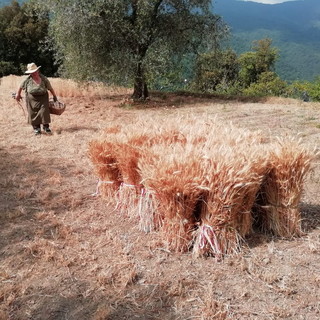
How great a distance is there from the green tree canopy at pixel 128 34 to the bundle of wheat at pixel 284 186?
309 inches

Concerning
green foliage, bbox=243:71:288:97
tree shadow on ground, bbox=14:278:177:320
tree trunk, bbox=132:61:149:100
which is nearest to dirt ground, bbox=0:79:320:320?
tree shadow on ground, bbox=14:278:177:320

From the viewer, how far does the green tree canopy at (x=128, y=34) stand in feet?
33.0

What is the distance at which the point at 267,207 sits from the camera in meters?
3.12

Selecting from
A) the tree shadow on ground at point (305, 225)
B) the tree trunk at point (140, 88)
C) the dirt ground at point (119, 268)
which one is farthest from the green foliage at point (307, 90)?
the dirt ground at point (119, 268)

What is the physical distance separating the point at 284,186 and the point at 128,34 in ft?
27.8

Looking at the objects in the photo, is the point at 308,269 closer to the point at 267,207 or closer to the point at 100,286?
the point at 267,207

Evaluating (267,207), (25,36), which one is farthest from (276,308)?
(25,36)

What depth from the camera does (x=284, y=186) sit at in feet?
10.0

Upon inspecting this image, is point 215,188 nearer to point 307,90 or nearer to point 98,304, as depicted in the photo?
point 98,304

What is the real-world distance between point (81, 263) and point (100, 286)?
1.12ft

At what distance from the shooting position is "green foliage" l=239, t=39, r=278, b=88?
39.7 meters

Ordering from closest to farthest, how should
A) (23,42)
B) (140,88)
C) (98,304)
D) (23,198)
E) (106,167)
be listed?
(98,304), (106,167), (23,198), (140,88), (23,42)

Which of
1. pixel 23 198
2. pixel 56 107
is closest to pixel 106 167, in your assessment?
pixel 23 198

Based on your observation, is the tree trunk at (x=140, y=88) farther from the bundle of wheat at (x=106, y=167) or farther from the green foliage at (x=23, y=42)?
the green foliage at (x=23, y=42)
